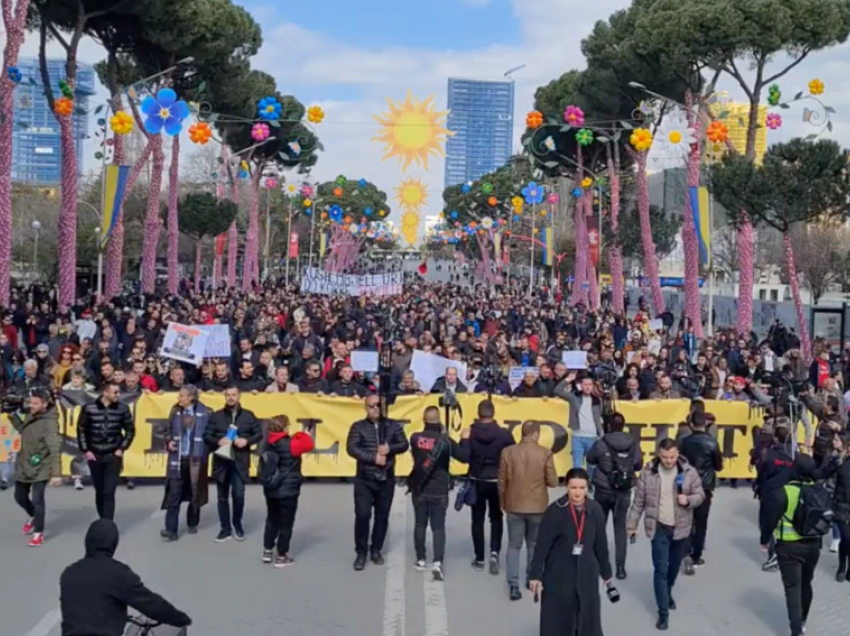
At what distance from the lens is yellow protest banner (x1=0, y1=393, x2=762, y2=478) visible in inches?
508

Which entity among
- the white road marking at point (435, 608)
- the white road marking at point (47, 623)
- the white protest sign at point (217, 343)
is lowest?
the white road marking at point (47, 623)

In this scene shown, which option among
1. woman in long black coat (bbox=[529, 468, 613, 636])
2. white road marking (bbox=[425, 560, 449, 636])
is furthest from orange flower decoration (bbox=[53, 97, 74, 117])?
woman in long black coat (bbox=[529, 468, 613, 636])

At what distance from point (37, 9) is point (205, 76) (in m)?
9.45

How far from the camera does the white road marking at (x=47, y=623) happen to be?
24.6 feet

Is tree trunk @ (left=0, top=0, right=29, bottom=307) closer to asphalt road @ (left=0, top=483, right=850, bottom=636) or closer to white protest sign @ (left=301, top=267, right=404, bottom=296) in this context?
white protest sign @ (left=301, top=267, right=404, bottom=296)

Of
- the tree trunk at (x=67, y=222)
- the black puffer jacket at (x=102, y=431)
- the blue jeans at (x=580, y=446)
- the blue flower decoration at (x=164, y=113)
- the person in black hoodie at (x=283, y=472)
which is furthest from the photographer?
the tree trunk at (x=67, y=222)

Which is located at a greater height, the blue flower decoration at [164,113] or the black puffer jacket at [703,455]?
the blue flower decoration at [164,113]

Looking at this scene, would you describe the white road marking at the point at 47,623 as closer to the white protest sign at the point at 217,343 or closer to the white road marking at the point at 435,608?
the white road marking at the point at 435,608

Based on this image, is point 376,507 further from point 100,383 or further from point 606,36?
point 606,36

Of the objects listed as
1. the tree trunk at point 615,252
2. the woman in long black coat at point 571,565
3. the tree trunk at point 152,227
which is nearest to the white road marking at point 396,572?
the woman in long black coat at point 571,565

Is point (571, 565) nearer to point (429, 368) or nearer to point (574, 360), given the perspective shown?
point (429, 368)

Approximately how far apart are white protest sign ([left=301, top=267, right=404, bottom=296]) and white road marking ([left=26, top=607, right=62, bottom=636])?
84.4 feet

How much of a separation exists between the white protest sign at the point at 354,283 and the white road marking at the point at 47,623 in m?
25.7


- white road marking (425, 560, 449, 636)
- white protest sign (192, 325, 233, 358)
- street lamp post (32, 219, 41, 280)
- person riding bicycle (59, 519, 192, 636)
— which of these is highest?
street lamp post (32, 219, 41, 280)
